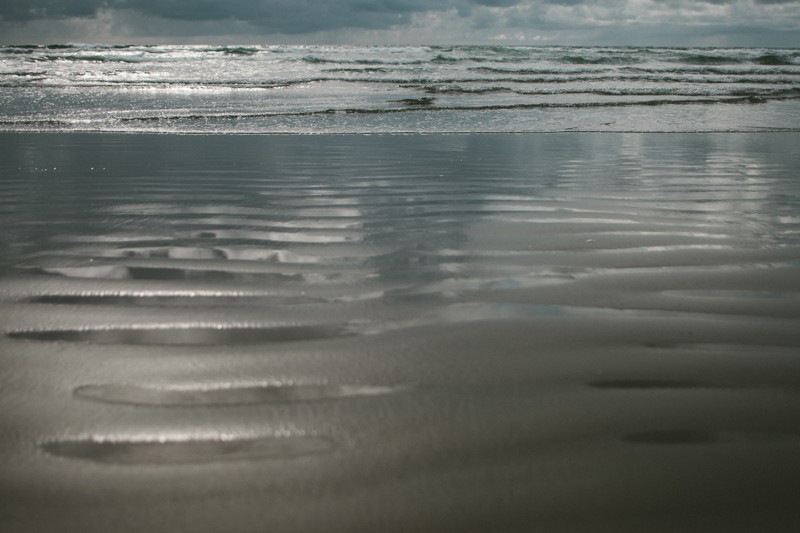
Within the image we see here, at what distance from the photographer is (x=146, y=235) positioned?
327 cm

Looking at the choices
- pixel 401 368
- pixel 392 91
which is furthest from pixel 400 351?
pixel 392 91

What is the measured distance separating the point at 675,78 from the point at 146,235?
65.2ft

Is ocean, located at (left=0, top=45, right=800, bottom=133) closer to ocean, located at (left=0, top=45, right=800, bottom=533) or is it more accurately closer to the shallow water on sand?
ocean, located at (left=0, top=45, right=800, bottom=533)

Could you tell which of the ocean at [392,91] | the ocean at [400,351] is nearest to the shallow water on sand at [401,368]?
the ocean at [400,351]

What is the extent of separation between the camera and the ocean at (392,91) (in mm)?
10836

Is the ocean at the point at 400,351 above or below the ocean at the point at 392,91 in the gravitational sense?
below

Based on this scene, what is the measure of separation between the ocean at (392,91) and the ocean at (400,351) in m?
5.75

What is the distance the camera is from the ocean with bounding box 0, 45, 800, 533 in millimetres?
1208

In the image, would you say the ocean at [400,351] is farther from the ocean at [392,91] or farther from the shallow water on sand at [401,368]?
the ocean at [392,91]

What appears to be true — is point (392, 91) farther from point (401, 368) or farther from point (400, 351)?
point (401, 368)

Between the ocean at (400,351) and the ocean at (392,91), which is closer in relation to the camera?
the ocean at (400,351)

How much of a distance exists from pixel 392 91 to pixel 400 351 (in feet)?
49.5

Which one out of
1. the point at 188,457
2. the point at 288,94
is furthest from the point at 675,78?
the point at 188,457

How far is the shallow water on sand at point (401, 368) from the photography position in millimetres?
1202
